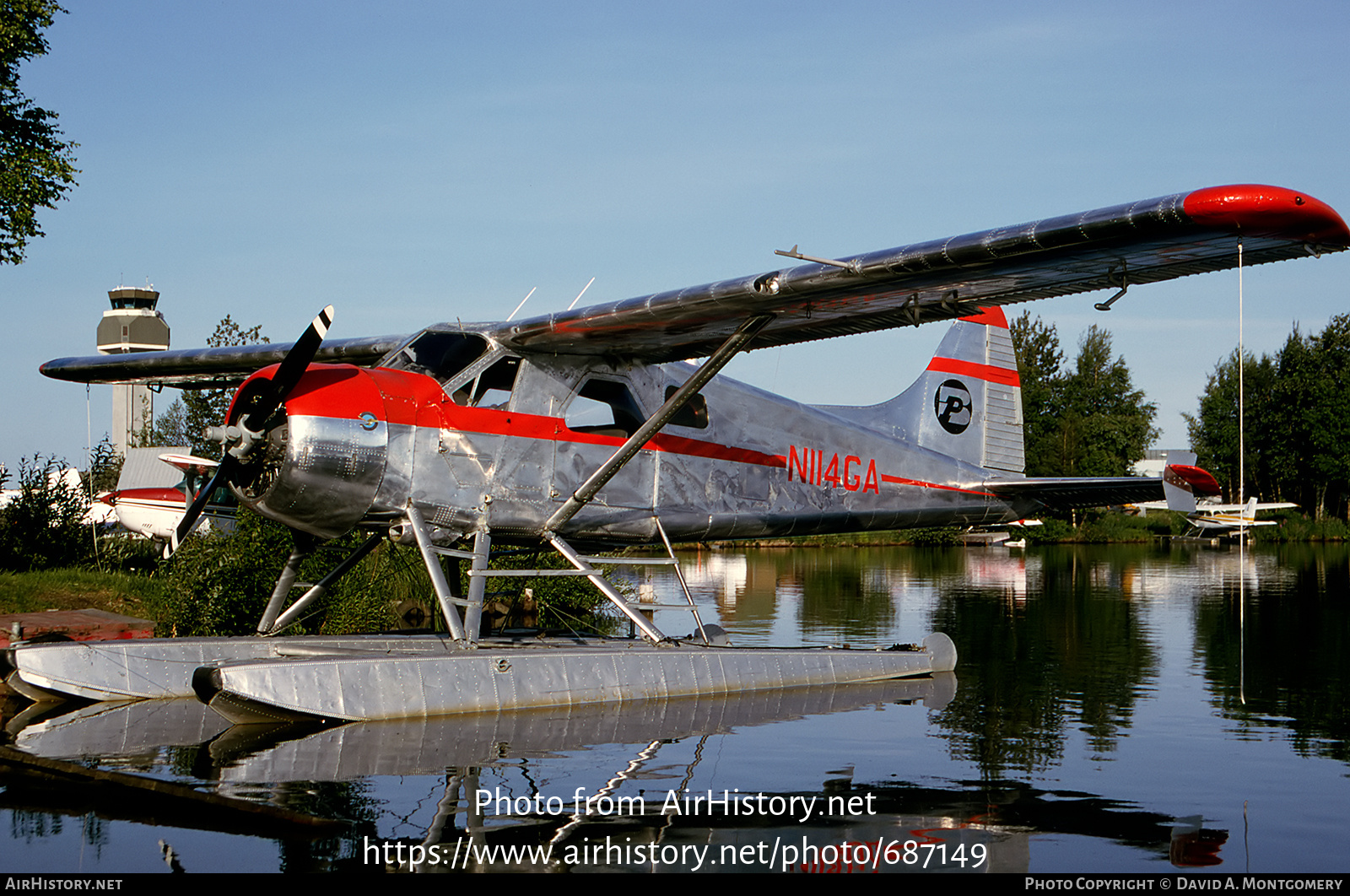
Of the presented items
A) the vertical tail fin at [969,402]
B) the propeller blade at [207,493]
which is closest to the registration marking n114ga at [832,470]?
the vertical tail fin at [969,402]

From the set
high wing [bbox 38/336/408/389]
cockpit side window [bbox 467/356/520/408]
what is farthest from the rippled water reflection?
high wing [bbox 38/336/408/389]

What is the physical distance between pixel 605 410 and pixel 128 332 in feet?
207

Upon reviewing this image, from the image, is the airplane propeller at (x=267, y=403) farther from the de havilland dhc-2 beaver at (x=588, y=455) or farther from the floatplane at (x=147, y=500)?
the floatplane at (x=147, y=500)

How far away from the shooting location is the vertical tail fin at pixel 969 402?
1302 centimetres

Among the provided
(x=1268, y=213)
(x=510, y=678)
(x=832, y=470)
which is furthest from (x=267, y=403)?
(x=1268, y=213)

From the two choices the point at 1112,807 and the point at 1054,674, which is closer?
the point at 1112,807

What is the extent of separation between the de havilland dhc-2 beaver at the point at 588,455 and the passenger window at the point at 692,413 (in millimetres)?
23

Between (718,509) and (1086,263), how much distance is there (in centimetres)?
423

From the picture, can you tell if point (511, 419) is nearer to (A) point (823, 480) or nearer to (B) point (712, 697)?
(B) point (712, 697)

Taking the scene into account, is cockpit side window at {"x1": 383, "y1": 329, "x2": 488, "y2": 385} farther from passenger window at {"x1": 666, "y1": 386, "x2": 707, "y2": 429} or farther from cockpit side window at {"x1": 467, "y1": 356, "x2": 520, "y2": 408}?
passenger window at {"x1": 666, "y1": 386, "x2": 707, "y2": 429}

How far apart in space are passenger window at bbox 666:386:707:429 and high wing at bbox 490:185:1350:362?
18.1 inches

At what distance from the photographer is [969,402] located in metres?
13.4

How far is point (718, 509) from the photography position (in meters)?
10.7
